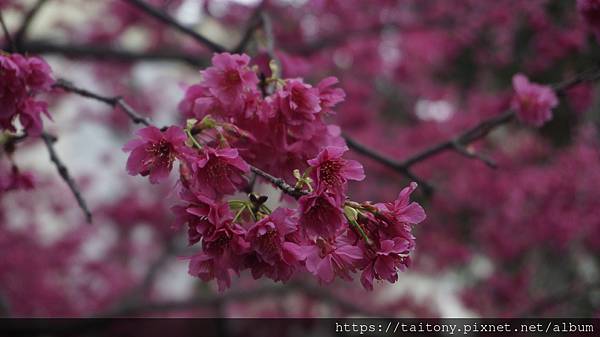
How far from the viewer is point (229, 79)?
1333 mm

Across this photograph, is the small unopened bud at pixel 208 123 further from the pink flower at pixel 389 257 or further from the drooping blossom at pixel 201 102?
the pink flower at pixel 389 257

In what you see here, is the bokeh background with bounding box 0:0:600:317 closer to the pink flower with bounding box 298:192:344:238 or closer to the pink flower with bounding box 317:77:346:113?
the pink flower with bounding box 317:77:346:113

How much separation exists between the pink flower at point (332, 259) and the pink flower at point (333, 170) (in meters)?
0.12

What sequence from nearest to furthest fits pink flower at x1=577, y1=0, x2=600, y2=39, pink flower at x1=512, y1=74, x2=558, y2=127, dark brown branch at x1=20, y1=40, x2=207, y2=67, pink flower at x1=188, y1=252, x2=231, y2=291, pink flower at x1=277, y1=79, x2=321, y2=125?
pink flower at x1=188, y1=252, x2=231, y2=291
pink flower at x1=277, y1=79, x2=321, y2=125
pink flower at x1=577, y1=0, x2=600, y2=39
pink flower at x1=512, y1=74, x2=558, y2=127
dark brown branch at x1=20, y1=40, x2=207, y2=67

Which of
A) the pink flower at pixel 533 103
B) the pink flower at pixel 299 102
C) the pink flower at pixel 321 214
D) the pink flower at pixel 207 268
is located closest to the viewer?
the pink flower at pixel 321 214

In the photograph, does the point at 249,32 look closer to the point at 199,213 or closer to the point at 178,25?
the point at 178,25

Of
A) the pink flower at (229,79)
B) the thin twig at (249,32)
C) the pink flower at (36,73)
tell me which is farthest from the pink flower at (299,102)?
the thin twig at (249,32)

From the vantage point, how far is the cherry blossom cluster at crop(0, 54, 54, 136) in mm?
1353

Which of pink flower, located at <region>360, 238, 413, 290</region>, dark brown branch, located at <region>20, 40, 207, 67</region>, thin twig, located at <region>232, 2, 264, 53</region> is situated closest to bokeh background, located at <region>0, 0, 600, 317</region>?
dark brown branch, located at <region>20, 40, 207, 67</region>

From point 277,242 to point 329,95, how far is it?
49cm

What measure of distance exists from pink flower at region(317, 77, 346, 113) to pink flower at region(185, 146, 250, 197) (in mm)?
327

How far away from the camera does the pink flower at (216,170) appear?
1.14 meters

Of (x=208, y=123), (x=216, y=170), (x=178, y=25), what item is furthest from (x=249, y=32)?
(x=216, y=170)

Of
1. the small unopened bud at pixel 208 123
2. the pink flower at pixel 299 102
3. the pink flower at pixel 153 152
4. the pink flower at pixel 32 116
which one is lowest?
the pink flower at pixel 153 152
